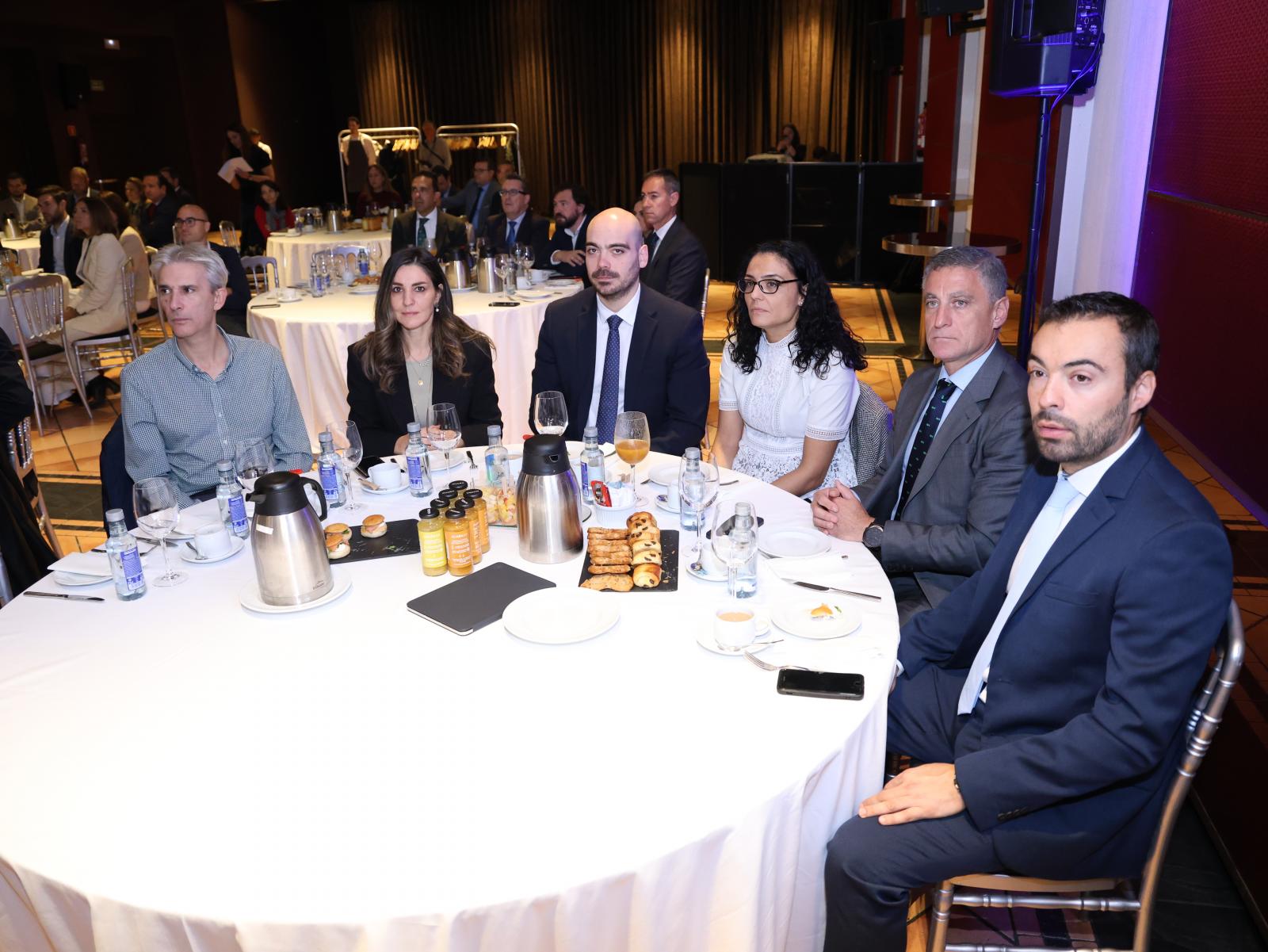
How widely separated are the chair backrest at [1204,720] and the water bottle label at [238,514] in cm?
198

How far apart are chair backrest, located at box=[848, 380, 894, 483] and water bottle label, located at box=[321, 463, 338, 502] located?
1.60m

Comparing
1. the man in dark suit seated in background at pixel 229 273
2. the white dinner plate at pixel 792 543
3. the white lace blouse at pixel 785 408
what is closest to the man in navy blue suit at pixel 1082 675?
the white dinner plate at pixel 792 543

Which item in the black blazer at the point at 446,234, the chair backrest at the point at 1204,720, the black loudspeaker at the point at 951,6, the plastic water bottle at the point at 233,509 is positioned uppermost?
the black loudspeaker at the point at 951,6

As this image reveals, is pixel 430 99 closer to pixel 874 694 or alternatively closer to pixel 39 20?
pixel 39 20

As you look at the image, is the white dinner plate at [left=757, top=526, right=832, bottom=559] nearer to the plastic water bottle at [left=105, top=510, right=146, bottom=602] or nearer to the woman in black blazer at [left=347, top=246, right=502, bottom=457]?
the plastic water bottle at [left=105, top=510, right=146, bottom=602]

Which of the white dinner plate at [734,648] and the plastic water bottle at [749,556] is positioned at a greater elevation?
the plastic water bottle at [749,556]

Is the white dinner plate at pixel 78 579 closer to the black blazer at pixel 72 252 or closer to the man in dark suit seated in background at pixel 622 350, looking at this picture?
the man in dark suit seated in background at pixel 622 350

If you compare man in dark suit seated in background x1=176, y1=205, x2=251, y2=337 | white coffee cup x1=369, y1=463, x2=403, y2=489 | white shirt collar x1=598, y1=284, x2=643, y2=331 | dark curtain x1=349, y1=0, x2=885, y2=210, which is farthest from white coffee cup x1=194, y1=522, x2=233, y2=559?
dark curtain x1=349, y1=0, x2=885, y2=210

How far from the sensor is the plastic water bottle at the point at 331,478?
2.29 metres

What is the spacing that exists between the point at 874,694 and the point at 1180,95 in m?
2.23

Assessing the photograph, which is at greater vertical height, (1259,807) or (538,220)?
(538,220)

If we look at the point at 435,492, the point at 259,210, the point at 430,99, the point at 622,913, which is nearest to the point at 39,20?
the point at 259,210

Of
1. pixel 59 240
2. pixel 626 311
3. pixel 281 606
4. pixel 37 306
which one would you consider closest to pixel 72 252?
pixel 59 240

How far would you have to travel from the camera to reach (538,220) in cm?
720
